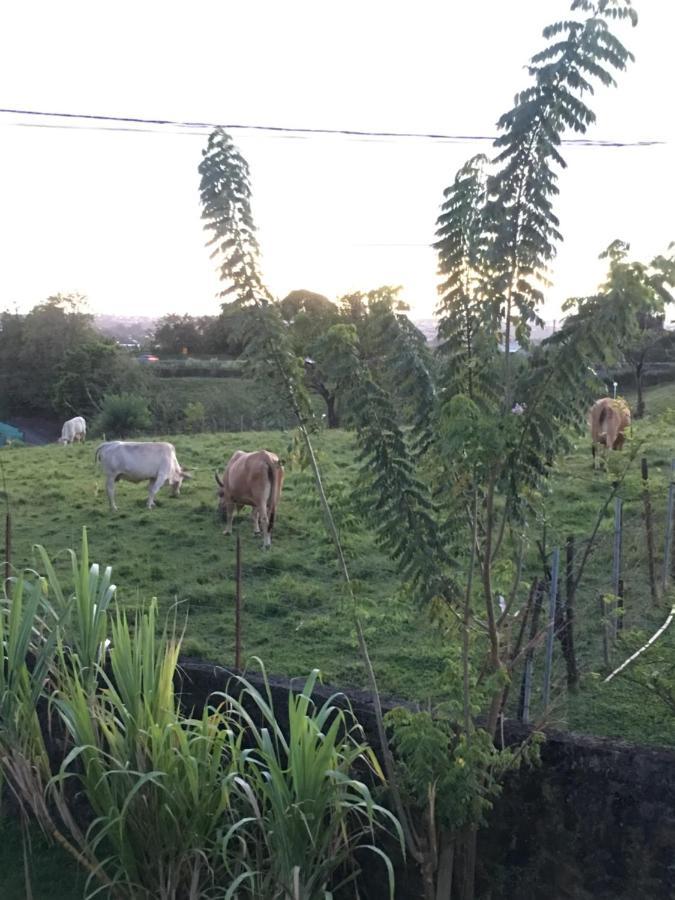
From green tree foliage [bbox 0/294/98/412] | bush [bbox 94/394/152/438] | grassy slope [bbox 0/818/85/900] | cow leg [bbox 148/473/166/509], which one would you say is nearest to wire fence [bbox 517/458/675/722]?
grassy slope [bbox 0/818/85/900]

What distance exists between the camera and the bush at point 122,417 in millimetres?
27250

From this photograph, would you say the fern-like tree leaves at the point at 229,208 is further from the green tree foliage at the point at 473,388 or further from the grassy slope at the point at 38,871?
the grassy slope at the point at 38,871

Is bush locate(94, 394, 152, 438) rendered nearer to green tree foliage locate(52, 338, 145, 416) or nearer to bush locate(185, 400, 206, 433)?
bush locate(185, 400, 206, 433)

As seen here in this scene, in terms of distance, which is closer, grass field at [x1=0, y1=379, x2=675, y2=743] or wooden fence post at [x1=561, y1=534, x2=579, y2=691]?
grass field at [x1=0, y1=379, x2=675, y2=743]

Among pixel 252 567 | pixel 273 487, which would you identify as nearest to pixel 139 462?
pixel 273 487

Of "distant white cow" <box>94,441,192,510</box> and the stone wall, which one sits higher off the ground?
"distant white cow" <box>94,441,192,510</box>

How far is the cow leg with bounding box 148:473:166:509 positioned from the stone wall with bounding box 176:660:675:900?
8.42 meters

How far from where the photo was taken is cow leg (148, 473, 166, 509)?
40.7 ft

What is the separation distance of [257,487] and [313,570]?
187cm

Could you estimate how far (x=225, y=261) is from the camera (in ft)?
12.1

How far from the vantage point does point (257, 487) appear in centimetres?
1085

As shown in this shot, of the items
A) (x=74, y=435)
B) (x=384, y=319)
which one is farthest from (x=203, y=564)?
(x=74, y=435)

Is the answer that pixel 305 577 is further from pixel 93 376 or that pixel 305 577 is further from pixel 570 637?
pixel 93 376

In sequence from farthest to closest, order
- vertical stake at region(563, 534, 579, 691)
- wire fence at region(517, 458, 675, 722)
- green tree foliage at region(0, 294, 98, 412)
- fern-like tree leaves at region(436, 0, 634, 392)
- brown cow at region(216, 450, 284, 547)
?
green tree foliage at region(0, 294, 98, 412) < brown cow at region(216, 450, 284, 547) < vertical stake at region(563, 534, 579, 691) < wire fence at region(517, 458, 675, 722) < fern-like tree leaves at region(436, 0, 634, 392)
